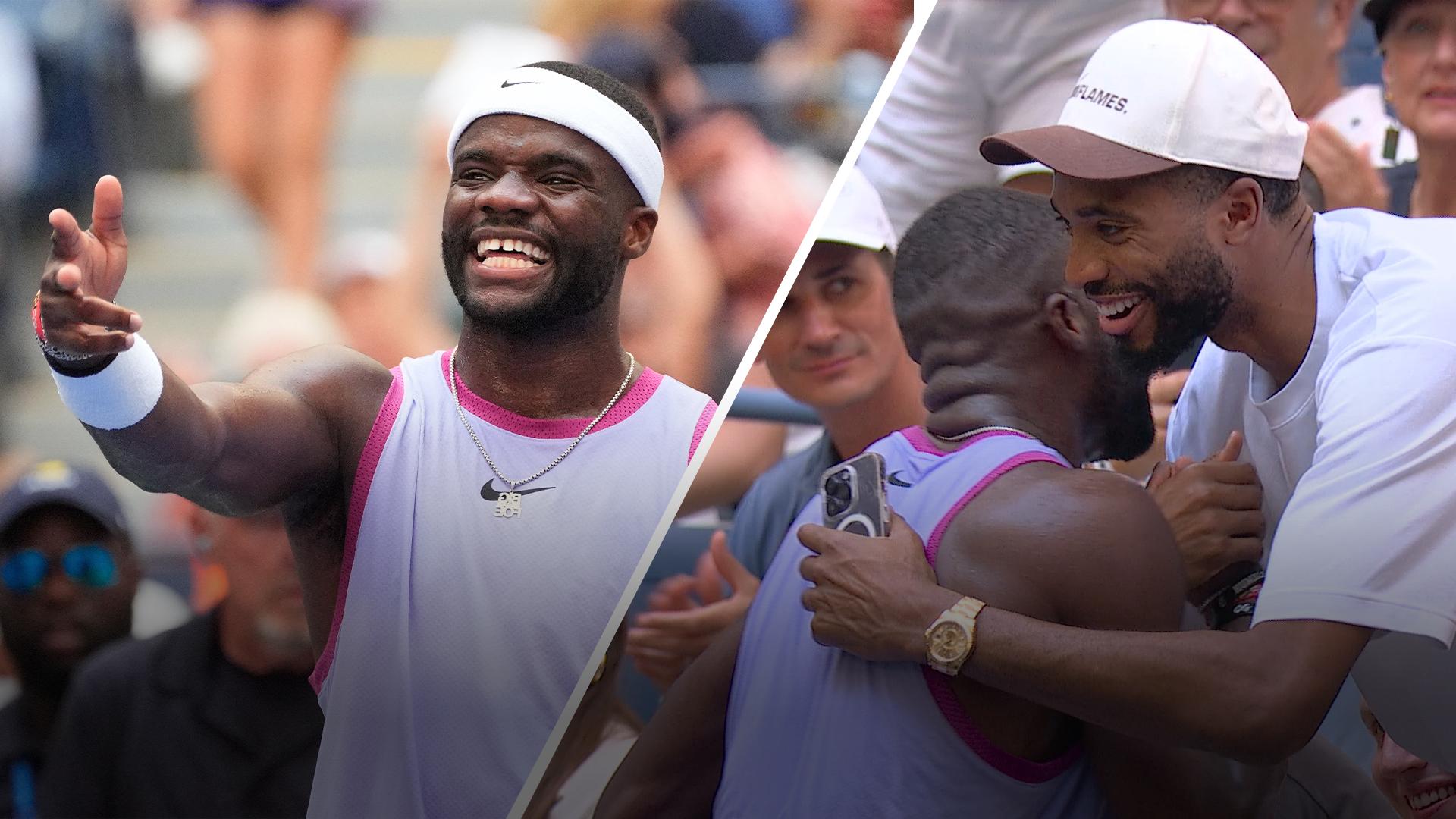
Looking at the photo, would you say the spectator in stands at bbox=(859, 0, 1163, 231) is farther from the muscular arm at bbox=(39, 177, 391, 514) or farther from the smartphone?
the muscular arm at bbox=(39, 177, 391, 514)

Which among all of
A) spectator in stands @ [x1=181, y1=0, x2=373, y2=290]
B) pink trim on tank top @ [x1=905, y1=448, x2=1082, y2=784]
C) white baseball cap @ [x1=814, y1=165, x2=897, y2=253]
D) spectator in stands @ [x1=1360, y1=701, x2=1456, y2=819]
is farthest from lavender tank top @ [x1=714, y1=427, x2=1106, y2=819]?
spectator in stands @ [x1=181, y1=0, x2=373, y2=290]

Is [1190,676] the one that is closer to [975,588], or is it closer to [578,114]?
[975,588]

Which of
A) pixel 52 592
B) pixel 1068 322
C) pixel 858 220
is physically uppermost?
pixel 858 220

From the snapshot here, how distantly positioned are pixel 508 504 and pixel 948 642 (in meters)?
0.57

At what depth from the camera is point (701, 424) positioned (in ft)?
Result: 6.05

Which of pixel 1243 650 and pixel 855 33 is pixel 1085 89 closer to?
pixel 855 33

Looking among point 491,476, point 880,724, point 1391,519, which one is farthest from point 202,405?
point 1391,519

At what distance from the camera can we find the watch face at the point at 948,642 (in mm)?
1512

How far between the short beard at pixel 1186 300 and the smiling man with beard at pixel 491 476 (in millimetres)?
591

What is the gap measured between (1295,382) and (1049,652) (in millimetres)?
409

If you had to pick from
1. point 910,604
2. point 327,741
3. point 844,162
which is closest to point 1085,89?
point 844,162

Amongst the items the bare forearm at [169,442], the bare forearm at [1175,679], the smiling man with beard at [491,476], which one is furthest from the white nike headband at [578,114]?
the bare forearm at [1175,679]

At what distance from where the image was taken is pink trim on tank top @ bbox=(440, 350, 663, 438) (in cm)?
178

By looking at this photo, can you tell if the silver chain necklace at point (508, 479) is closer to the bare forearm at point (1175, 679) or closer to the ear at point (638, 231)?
the ear at point (638, 231)
